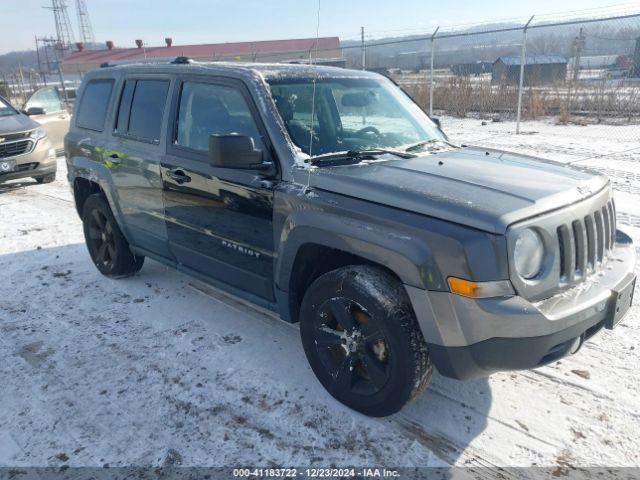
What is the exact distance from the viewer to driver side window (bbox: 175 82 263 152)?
336cm

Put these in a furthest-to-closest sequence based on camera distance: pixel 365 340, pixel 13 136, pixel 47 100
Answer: pixel 47 100 < pixel 13 136 < pixel 365 340

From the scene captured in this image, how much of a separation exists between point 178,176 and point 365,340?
1.89m

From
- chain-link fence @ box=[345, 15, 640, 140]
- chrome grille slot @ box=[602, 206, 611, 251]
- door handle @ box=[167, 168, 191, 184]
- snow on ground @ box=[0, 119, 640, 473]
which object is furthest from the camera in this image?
chain-link fence @ box=[345, 15, 640, 140]

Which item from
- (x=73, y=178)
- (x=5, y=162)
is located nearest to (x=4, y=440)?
(x=73, y=178)

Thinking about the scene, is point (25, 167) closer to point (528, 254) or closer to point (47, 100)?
point (47, 100)

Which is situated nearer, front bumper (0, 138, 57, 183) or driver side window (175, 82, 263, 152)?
driver side window (175, 82, 263, 152)

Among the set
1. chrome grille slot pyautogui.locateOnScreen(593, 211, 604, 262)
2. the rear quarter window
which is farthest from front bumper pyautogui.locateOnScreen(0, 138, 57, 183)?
chrome grille slot pyautogui.locateOnScreen(593, 211, 604, 262)

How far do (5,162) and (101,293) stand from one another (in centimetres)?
541

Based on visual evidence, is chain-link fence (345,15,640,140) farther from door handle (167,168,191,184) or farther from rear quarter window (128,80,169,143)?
door handle (167,168,191,184)

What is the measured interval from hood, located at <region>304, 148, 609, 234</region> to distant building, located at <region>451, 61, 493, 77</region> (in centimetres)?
1453

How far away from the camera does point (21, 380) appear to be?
3.32 metres

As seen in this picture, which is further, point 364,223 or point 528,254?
point 364,223

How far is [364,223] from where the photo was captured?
2.63 meters

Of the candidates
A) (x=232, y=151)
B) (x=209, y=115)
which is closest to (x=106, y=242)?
(x=209, y=115)
